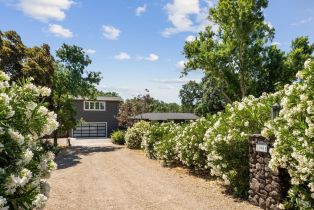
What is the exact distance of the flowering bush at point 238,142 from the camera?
11297 millimetres

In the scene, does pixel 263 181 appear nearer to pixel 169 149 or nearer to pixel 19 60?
pixel 169 149

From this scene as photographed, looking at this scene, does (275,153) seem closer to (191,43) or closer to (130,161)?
(130,161)

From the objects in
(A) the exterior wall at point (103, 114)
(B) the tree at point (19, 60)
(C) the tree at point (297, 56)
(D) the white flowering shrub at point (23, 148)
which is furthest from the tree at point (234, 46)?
(D) the white flowering shrub at point (23, 148)

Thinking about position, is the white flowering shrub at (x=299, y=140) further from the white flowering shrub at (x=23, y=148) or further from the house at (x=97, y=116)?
the house at (x=97, y=116)

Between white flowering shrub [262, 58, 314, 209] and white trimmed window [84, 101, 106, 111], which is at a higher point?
white trimmed window [84, 101, 106, 111]

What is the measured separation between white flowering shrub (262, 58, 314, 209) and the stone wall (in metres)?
0.67

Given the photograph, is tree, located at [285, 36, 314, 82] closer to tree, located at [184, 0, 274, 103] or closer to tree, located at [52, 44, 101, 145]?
tree, located at [184, 0, 274, 103]

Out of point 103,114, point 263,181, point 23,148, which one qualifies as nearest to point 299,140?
point 263,181

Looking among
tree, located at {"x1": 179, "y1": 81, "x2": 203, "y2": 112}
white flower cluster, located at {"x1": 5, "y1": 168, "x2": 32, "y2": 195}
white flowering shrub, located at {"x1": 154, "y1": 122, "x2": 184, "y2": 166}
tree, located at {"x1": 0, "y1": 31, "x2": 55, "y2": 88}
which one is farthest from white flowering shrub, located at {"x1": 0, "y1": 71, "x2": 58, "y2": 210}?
tree, located at {"x1": 179, "y1": 81, "x2": 203, "y2": 112}

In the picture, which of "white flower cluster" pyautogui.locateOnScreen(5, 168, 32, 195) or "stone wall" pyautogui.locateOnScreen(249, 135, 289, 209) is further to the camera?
"stone wall" pyautogui.locateOnScreen(249, 135, 289, 209)

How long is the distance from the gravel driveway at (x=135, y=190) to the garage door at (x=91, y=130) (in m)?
32.1

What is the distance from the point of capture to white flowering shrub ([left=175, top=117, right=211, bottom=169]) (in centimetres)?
1522

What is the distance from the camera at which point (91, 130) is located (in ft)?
167

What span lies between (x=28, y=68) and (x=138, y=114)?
76.4 ft
